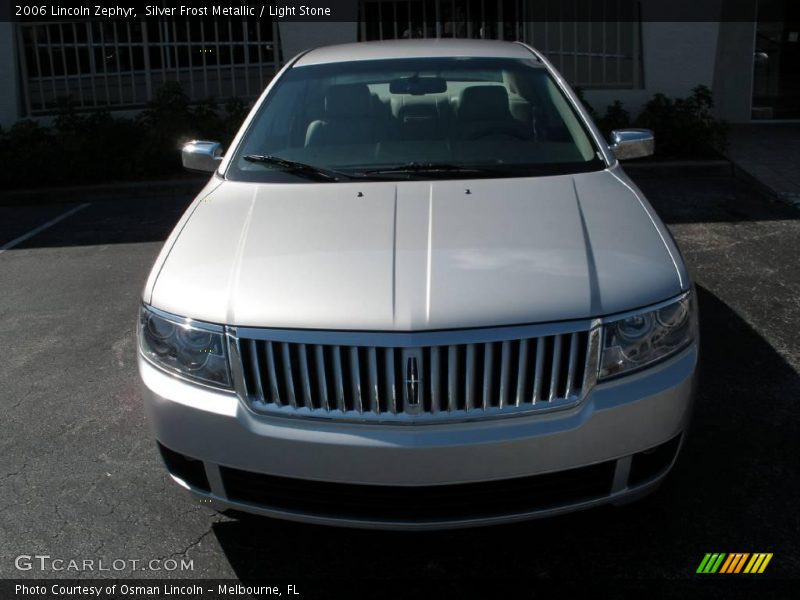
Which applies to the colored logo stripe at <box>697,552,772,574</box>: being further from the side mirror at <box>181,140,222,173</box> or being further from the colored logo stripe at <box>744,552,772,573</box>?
the side mirror at <box>181,140,222,173</box>

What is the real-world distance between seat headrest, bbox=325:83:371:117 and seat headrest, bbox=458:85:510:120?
472 mm

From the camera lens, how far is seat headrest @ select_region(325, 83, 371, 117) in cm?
428

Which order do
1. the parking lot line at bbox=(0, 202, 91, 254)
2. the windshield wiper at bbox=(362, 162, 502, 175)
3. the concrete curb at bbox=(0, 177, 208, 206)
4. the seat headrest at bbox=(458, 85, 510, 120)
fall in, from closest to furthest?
the windshield wiper at bbox=(362, 162, 502, 175)
the seat headrest at bbox=(458, 85, 510, 120)
the parking lot line at bbox=(0, 202, 91, 254)
the concrete curb at bbox=(0, 177, 208, 206)

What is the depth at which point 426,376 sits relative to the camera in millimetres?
2652

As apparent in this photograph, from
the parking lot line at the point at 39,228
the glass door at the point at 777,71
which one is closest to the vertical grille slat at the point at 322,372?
the parking lot line at the point at 39,228

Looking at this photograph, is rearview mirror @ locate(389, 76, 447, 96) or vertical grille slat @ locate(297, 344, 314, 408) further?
rearview mirror @ locate(389, 76, 447, 96)

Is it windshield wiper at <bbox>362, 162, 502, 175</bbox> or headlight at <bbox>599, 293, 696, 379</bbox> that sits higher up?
windshield wiper at <bbox>362, 162, 502, 175</bbox>

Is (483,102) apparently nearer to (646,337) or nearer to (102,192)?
(646,337)

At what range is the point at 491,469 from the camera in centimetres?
264

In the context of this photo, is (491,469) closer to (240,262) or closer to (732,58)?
(240,262)

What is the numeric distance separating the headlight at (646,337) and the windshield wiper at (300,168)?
148cm

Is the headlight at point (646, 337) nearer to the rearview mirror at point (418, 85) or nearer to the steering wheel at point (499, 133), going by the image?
the steering wheel at point (499, 133)

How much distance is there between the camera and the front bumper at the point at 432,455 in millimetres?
2631

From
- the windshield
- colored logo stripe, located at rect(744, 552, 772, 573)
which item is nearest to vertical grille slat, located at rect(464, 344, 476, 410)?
colored logo stripe, located at rect(744, 552, 772, 573)
